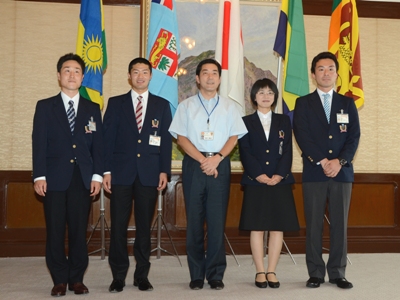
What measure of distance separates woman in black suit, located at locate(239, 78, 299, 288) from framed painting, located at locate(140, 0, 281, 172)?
165cm

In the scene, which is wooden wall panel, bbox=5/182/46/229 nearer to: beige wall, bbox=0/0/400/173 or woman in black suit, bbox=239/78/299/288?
beige wall, bbox=0/0/400/173

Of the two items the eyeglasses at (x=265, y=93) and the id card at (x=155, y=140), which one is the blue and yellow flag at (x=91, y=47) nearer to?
the id card at (x=155, y=140)

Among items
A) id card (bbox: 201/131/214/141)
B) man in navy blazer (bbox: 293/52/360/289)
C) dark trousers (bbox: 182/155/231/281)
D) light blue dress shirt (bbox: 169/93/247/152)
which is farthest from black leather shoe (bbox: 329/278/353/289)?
id card (bbox: 201/131/214/141)

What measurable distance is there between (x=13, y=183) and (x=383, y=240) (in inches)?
163

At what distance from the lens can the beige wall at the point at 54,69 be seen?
528 centimetres

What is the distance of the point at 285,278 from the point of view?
163 inches

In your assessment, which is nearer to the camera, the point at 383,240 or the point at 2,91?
the point at 2,91

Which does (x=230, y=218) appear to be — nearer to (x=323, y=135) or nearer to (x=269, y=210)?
(x=269, y=210)

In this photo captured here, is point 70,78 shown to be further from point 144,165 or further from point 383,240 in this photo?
point 383,240

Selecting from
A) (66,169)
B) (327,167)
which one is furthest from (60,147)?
(327,167)

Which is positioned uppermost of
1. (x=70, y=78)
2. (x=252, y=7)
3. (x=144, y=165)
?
(x=252, y=7)

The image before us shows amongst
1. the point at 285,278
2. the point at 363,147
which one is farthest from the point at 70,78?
the point at 363,147

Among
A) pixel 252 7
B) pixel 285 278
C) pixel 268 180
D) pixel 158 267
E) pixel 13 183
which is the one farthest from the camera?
pixel 252 7

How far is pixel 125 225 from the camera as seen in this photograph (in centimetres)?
366
